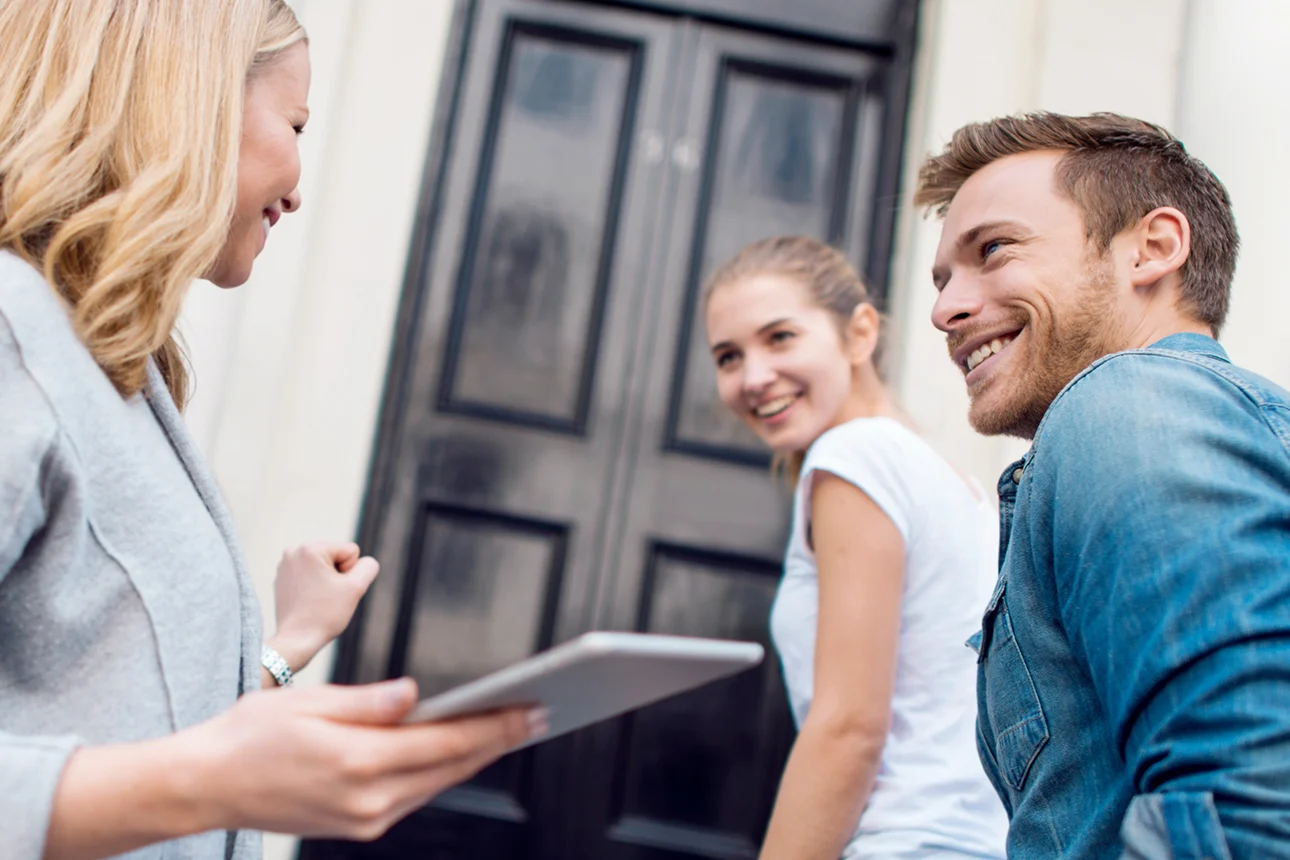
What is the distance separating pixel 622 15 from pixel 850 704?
92.0 inches

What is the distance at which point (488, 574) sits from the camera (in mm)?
2844

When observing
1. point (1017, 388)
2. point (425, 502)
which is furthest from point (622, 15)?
point (1017, 388)

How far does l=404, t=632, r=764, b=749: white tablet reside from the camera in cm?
69

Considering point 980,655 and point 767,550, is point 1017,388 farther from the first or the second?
point 767,550

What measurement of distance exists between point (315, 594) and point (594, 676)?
0.69 meters

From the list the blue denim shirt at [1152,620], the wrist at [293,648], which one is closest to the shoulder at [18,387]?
the wrist at [293,648]

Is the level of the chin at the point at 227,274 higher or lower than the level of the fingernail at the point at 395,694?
higher

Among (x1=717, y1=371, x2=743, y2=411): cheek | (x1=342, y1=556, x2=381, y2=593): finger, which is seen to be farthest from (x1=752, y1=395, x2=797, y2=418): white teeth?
(x1=342, y1=556, x2=381, y2=593): finger

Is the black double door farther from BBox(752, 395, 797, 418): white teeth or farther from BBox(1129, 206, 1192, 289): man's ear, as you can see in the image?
BBox(1129, 206, 1192, 289): man's ear

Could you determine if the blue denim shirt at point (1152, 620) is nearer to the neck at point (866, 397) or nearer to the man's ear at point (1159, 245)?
the man's ear at point (1159, 245)

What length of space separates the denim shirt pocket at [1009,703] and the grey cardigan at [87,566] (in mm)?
709

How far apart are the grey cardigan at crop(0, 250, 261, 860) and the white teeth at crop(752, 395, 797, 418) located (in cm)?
135

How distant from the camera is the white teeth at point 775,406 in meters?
2.11

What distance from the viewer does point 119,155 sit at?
0.95 m
